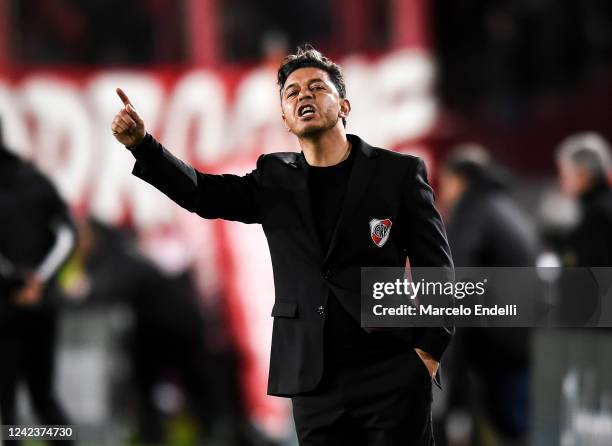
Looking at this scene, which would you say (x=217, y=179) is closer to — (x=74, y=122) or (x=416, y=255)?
(x=416, y=255)

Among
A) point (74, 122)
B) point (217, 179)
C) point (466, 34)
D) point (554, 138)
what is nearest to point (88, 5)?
point (74, 122)

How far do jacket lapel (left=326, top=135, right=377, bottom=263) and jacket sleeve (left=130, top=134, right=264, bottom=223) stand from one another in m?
0.28

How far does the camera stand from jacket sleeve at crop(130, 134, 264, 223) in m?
3.57

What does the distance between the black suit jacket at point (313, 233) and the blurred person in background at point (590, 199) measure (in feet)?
7.85

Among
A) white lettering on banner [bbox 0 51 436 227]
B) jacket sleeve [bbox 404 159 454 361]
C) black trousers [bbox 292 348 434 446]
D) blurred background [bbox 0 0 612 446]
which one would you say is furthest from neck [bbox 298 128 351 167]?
white lettering on banner [bbox 0 51 436 227]

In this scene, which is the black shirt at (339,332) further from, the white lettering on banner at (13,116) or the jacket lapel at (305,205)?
the white lettering on banner at (13,116)

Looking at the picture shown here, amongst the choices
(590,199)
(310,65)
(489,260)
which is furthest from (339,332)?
(489,260)

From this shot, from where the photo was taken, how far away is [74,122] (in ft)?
35.9

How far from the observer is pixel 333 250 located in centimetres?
359

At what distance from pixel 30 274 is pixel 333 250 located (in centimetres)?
287

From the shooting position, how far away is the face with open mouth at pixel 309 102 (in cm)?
363

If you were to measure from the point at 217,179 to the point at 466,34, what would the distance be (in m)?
9.78

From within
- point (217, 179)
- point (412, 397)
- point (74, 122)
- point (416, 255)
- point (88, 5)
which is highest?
point (88, 5)

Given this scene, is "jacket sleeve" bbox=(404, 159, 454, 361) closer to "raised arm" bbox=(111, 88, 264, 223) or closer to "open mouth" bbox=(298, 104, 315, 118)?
"open mouth" bbox=(298, 104, 315, 118)
